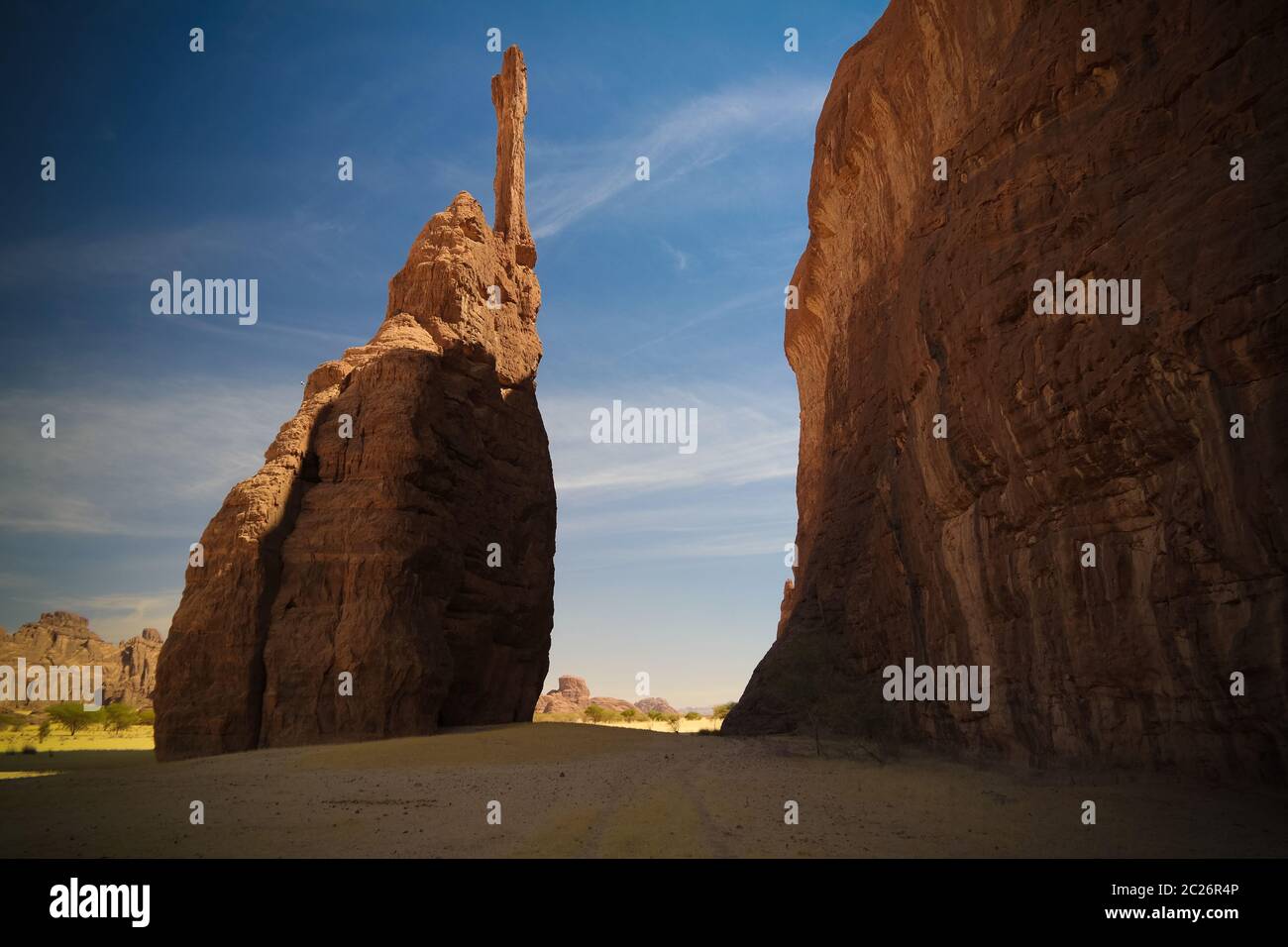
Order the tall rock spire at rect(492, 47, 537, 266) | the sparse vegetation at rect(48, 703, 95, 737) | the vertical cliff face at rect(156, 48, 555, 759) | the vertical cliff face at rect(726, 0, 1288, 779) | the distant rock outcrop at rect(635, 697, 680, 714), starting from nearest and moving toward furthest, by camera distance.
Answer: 1. the vertical cliff face at rect(726, 0, 1288, 779)
2. the vertical cliff face at rect(156, 48, 555, 759)
3. the tall rock spire at rect(492, 47, 537, 266)
4. the sparse vegetation at rect(48, 703, 95, 737)
5. the distant rock outcrop at rect(635, 697, 680, 714)

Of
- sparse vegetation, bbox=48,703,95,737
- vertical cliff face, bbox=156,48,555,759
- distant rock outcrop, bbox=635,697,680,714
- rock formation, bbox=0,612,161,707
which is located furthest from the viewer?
distant rock outcrop, bbox=635,697,680,714

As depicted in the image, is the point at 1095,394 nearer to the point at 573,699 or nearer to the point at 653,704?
the point at 573,699

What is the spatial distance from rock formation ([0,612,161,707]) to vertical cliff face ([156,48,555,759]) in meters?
61.2

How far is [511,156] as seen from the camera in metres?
44.2

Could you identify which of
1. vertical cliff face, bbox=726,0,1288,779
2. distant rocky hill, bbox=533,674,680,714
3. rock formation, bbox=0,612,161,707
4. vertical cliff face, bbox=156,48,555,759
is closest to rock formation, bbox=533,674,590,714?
distant rocky hill, bbox=533,674,680,714

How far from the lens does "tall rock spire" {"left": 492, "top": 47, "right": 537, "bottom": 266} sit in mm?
41625

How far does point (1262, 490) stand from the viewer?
10.0 m

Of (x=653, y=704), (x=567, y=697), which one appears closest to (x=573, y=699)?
(x=567, y=697)

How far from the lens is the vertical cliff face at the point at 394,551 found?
2341 cm

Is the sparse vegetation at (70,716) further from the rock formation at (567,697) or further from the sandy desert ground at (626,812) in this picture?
Answer: the rock formation at (567,697)

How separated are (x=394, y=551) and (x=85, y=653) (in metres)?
87.8

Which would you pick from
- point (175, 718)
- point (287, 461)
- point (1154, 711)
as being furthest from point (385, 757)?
point (1154, 711)

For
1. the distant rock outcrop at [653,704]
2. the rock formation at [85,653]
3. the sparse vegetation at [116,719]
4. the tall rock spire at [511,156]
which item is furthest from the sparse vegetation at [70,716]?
the distant rock outcrop at [653,704]

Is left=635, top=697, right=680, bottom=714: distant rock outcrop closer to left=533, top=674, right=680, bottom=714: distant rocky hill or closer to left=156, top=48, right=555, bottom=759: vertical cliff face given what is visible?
left=533, top=674, right=680, bottom=714: distant rocky hill
